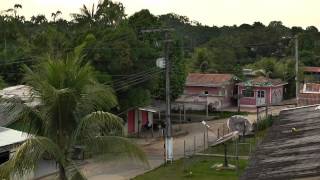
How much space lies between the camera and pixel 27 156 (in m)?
10.8

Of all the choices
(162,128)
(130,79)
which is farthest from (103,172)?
(162,128)

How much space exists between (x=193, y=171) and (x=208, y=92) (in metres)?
27.8

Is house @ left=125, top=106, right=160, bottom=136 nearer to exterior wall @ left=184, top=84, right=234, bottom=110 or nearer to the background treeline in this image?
the background treeline

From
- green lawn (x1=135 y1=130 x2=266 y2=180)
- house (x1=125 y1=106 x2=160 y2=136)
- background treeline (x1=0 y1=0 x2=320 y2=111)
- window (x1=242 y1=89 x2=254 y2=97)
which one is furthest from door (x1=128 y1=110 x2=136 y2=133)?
window (x1=242 y1=89 x2=254 y2=97)

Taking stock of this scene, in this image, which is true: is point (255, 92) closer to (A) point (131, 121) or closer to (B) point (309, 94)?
(B) point (309, 94)

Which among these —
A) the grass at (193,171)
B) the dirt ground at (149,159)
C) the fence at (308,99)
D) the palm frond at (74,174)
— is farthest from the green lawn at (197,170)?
the palm frond at (74,174)

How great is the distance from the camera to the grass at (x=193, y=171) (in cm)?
2322

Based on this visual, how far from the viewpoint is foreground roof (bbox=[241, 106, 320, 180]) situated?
9.72m

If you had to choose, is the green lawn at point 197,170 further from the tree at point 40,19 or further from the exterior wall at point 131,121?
the tree at point 40,19

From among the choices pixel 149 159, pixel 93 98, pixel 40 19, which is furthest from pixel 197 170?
pixel 40 19

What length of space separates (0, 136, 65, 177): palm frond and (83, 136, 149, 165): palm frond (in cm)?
101

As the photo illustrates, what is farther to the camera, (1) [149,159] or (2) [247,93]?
(2) [247,93]

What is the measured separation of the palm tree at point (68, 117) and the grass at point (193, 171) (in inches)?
459

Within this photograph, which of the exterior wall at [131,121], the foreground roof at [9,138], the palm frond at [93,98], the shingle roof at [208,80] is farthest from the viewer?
the shingle roof at [208,80]
